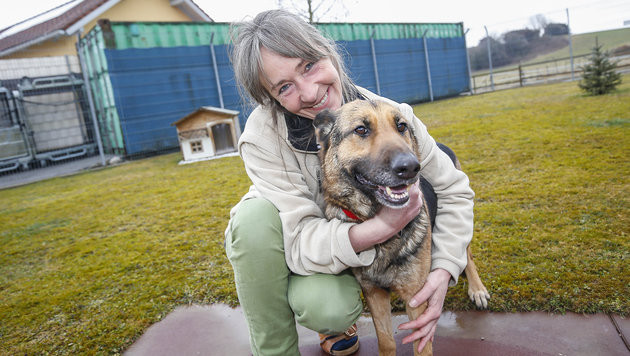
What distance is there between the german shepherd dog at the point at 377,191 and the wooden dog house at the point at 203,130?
6.53 metres

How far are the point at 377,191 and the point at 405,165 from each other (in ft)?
0.77

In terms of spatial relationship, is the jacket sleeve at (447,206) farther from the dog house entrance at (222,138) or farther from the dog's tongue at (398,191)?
the dog house entrance at (222,138)

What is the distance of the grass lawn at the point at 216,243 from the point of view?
218 centimetres

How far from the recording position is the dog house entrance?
28.9 ft

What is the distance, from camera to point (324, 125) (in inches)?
76.4

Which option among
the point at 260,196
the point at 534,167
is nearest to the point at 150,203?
the point at 260,196

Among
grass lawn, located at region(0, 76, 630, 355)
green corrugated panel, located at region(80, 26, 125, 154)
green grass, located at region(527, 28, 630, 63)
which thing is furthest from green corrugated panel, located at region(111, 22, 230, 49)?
green grass, located at region(527, 28, 630, 63)

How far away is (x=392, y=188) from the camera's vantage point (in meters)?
1.60

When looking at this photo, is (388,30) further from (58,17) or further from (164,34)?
(58,17)

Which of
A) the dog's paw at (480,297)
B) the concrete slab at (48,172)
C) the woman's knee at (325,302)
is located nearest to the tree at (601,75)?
the dog's paw at (480,297)

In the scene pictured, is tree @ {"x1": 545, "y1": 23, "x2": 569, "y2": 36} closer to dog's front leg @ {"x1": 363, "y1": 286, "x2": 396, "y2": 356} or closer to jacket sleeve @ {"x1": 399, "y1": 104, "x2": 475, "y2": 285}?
jacket sleeve @ {"x1": 399, "y1": 104, "x2": 475, "y2": 285}

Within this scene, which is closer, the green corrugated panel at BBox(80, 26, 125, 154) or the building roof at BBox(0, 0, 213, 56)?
the green corrugated panel at BBox(80, 26, 125, 154)

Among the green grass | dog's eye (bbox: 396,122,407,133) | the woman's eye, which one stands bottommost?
dog's eye (bbox: 396,122,407,133)

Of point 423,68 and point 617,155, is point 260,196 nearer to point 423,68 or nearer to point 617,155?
point 617,155
